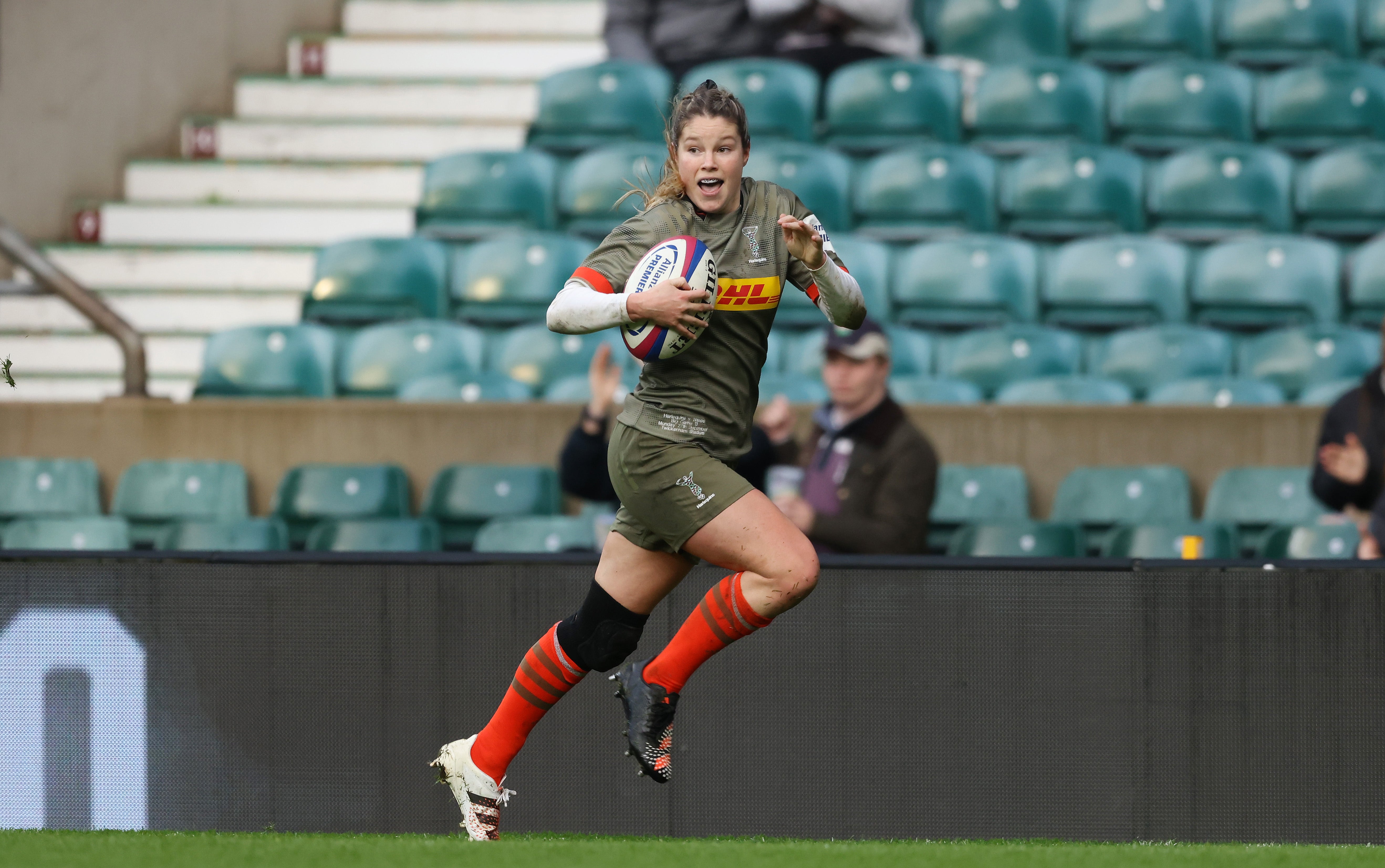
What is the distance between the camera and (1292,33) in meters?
9.81

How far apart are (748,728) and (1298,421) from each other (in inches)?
118

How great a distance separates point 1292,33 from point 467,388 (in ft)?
18.7

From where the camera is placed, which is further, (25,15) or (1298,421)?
(25,15)

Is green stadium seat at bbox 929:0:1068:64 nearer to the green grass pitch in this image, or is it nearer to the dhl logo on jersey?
the dhl logo on jersey

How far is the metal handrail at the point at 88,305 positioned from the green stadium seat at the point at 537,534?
2.06 m

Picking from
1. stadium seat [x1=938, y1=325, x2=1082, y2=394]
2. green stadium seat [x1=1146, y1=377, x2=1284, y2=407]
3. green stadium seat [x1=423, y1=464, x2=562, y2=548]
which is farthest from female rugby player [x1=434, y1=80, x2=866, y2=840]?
stadium seat [x1=938, y1=325, x2=1082, y2=394]

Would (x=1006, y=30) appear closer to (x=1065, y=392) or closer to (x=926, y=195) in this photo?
(x=926, y=195)

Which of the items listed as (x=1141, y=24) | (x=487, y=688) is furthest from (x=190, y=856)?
(x=1141, y=24)

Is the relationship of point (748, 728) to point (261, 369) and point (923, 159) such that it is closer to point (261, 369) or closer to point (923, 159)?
point (261, 369)

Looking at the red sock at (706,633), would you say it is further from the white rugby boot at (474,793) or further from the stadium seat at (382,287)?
the stadium seat at (382,287)

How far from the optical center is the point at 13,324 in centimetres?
892

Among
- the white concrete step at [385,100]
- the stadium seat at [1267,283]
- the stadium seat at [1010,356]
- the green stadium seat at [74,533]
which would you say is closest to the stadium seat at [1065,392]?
the stadium seat at [1010,356]

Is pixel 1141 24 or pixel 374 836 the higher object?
pixel 1141 24

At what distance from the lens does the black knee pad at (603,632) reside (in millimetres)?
3809
